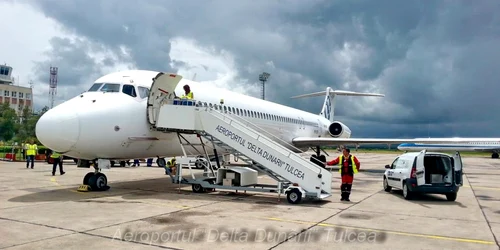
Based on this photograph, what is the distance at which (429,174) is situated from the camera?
12766 millimetres

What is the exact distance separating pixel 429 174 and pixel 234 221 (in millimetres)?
Result: 7581

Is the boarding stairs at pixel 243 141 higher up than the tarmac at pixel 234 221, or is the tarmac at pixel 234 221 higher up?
the boarding stairs at pixel 243 141

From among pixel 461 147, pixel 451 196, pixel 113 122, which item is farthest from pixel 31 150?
pixel 461 147

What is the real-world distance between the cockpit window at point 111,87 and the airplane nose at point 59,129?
1.60 m

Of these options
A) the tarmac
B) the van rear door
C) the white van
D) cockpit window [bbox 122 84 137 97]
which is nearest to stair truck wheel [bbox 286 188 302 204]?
the tarmac

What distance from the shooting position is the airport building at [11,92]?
120 metres

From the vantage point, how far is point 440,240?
22.6 feet

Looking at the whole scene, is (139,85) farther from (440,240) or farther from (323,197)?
(440,240)

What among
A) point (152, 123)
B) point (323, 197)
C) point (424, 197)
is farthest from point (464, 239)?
point (152, 123)

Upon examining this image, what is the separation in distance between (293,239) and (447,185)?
7246 millimetres

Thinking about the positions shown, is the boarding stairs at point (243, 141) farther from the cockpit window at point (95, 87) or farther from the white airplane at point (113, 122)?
the cockpit window at point (95, 87)

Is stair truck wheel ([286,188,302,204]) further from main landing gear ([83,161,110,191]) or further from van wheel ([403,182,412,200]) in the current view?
main landing gear ([83,161,110,191])

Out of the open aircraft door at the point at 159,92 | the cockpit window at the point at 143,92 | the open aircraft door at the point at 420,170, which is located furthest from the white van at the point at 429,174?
the cockpit window at the point at 143,92

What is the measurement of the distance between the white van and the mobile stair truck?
255cm
